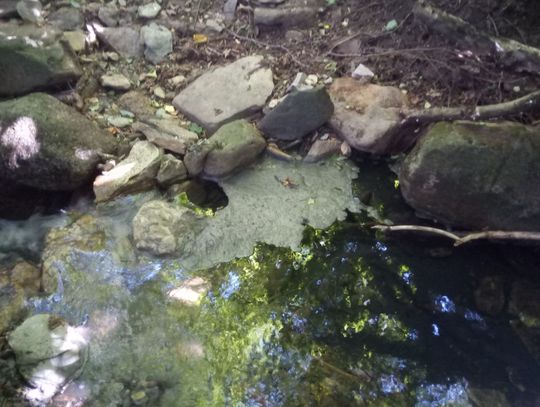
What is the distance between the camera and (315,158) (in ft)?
15.2

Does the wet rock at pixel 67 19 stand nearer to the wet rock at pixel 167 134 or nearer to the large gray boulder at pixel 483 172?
the wet rock at pixel 167 134

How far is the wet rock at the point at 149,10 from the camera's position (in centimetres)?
542

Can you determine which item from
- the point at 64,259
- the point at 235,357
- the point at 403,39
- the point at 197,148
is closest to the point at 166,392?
the point at 235,357

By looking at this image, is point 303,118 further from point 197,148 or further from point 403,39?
point 403,39

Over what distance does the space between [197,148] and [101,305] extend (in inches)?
60.9

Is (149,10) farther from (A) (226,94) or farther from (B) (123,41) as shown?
(A) (226,94)

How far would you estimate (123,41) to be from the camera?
525 centimetres

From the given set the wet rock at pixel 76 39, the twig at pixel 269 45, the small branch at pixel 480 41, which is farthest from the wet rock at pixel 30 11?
the small branch at pixel 480 41

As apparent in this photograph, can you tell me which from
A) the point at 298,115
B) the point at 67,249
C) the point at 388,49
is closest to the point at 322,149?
the point at 298,115

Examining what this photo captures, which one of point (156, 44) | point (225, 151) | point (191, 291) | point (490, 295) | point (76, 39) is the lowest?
point (490, 295)

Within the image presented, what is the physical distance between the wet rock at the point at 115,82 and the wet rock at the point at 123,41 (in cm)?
37

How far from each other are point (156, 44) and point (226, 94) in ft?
3.34

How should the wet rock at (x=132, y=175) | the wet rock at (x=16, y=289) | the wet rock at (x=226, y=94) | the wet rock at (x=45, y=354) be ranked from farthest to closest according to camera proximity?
1. the wet rock at (x=226, y=94)
2. the wet rock at (x=132, y=175)
3. the wet rock at (x=16, y=289)
4. the wet rock at (x=45, y=354)

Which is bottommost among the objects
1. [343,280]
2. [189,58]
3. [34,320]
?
[343,280]
